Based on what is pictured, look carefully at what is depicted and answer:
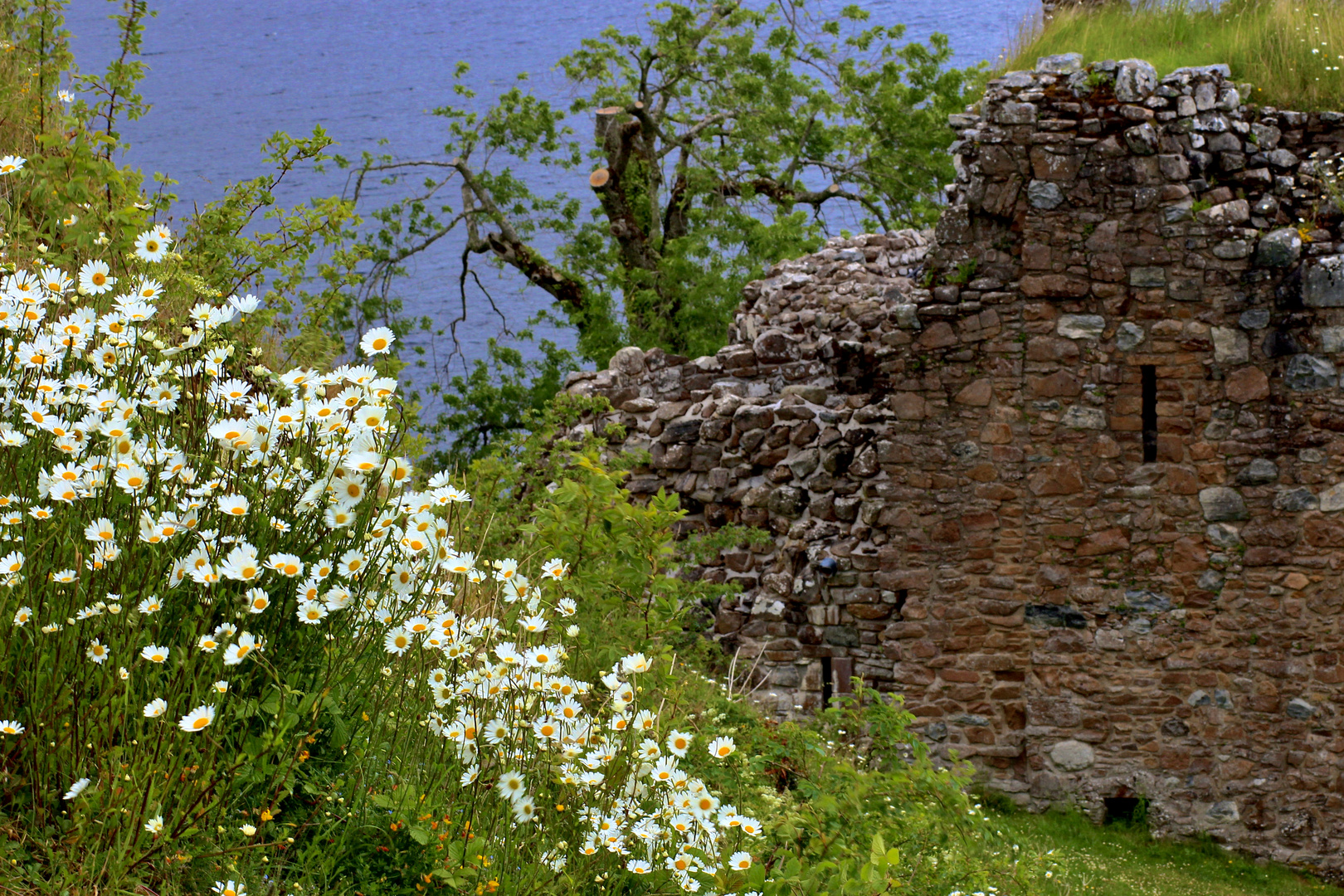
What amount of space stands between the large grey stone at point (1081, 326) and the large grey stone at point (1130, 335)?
11 cm

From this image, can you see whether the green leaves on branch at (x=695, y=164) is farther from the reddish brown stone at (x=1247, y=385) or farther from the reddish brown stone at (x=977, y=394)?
the reddish brown stone at (x=1247, y=385)

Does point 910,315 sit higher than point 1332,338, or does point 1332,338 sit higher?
point 910,315

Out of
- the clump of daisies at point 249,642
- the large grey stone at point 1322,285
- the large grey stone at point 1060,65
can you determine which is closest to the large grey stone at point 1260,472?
the large grey stone at point 1322,285

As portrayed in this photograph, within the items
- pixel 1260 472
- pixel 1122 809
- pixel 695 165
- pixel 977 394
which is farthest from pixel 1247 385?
pixel 695 165

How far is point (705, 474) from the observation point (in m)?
9.52

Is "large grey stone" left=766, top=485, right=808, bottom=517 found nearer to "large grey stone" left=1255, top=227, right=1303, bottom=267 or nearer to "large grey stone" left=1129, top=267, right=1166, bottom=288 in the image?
"large grey stone" left=1129, top=267, right=1166, bottom=288

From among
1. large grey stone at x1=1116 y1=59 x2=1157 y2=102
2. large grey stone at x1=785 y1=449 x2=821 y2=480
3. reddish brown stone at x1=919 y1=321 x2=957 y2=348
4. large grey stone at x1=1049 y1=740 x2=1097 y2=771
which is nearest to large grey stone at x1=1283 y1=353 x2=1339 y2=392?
large grey stone at x1=1116 y1=59 x2=1157 y2=102

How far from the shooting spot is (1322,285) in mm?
7859

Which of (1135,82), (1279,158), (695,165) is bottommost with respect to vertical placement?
(1279,158)

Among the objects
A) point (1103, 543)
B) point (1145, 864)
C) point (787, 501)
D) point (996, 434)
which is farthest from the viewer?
point (787, 501)

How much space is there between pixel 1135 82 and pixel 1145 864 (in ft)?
16.2

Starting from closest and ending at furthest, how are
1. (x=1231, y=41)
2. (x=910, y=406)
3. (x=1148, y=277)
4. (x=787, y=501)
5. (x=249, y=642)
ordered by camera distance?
(x=249, y=642)
(x=1148, y=277)
(x=910, y=406)
(x=1231, y=41)
(x=787, y=501)

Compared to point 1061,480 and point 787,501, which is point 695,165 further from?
point 1061,480

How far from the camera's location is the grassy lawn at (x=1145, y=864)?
24.2 ft
